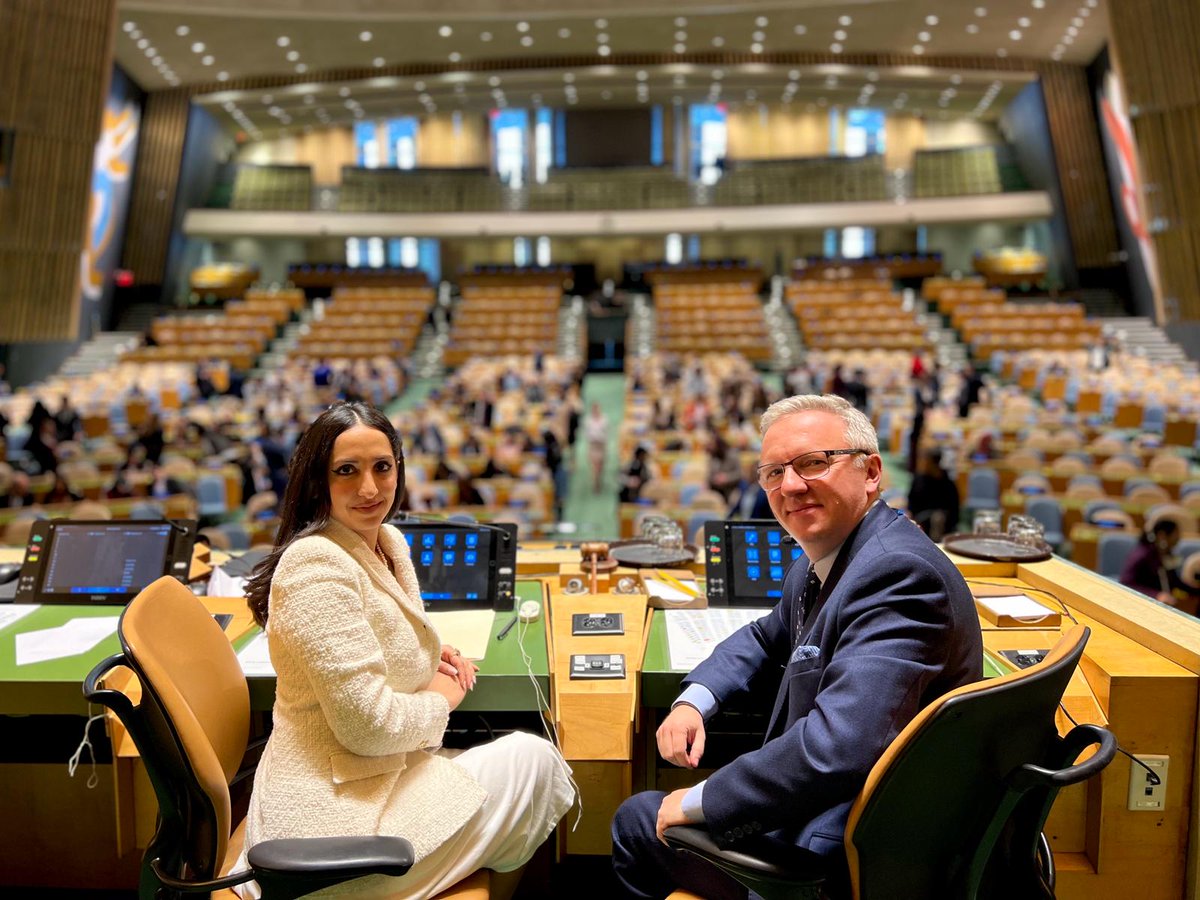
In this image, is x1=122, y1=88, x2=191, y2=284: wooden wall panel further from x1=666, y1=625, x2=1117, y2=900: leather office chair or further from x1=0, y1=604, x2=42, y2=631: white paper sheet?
x1=666, y1=625, x2=1117, y2=900: leather office chair

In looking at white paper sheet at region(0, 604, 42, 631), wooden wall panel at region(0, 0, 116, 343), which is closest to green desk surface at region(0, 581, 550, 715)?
white paper sheet at region(0, 604, 42, 631)

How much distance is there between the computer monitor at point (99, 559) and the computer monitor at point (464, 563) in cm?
83

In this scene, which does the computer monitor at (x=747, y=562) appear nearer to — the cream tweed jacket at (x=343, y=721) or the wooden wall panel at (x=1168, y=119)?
the cream tweed jacket at (x=343, y=721)

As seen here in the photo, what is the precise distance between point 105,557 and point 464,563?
1.24 metres

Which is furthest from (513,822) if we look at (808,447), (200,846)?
(808,447)

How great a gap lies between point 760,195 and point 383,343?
36.1 feet

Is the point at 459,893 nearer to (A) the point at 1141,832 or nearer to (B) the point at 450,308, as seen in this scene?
(A) the point at 1141,832

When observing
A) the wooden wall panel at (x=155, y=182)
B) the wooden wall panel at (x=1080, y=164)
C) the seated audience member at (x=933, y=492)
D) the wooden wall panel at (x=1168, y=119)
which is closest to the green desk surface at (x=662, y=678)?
the seated audience member at (x=933, y=492)

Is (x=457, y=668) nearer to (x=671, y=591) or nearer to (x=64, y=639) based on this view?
(x=671, y=591)

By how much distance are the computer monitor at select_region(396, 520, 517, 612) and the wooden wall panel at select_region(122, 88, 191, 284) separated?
70.8ft

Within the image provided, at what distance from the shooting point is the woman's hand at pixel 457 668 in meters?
2.07

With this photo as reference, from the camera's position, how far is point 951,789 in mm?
1395

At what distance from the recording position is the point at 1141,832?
87.1 inches

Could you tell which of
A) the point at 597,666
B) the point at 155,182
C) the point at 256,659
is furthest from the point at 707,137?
the point at 256,659
